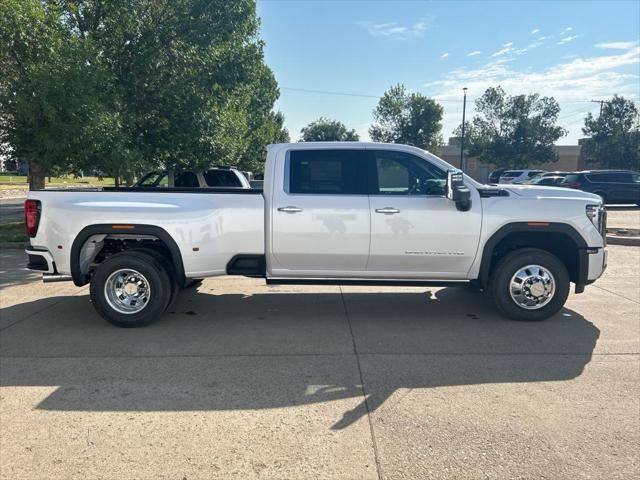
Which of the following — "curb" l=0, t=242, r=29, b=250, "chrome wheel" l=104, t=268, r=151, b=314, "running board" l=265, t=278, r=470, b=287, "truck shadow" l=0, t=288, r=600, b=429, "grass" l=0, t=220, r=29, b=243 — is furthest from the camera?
"grass" l=0, t=220, r=29, b=243

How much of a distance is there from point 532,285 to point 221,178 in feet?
32.6

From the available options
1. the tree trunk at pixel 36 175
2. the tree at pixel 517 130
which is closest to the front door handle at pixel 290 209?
the tree trunk at pixel 36 175

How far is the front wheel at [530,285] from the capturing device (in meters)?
5.51

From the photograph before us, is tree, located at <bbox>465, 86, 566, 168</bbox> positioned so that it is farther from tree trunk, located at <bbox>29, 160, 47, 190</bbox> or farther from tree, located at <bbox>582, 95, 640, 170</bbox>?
tree trunk, located at <bbox>29, 160, 47, 190</bbox>

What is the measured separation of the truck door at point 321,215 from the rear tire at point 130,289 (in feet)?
4.21

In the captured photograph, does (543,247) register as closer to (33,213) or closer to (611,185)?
(33,213)

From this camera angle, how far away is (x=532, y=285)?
555cm

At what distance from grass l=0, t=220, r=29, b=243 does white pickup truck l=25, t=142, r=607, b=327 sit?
708cm

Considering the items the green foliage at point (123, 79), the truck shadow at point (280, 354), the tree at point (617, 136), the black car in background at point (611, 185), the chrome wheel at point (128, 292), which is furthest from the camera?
the tree at point (617, 136)

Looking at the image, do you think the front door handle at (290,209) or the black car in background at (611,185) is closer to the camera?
the front door handle at (290,209)

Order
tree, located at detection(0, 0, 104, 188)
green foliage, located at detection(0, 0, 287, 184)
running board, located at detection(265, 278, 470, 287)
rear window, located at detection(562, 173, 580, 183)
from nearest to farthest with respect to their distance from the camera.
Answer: running board, located at detection(265, 278, 470, 287)
tree, located at detection(0, 0, 104, 188)
green foliage, located at detection(0, 0, 287, 184)
rear window, located at detection(562, 173, 580, 183)

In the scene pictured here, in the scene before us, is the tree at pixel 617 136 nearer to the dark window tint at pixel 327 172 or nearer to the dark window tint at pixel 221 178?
the dark window tint at pixel 221 178

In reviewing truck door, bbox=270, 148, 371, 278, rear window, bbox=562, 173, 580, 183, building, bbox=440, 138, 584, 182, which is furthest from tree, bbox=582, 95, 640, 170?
truck door, bbox=270, 148, 371, 278

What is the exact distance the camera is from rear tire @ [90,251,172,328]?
538 cm
